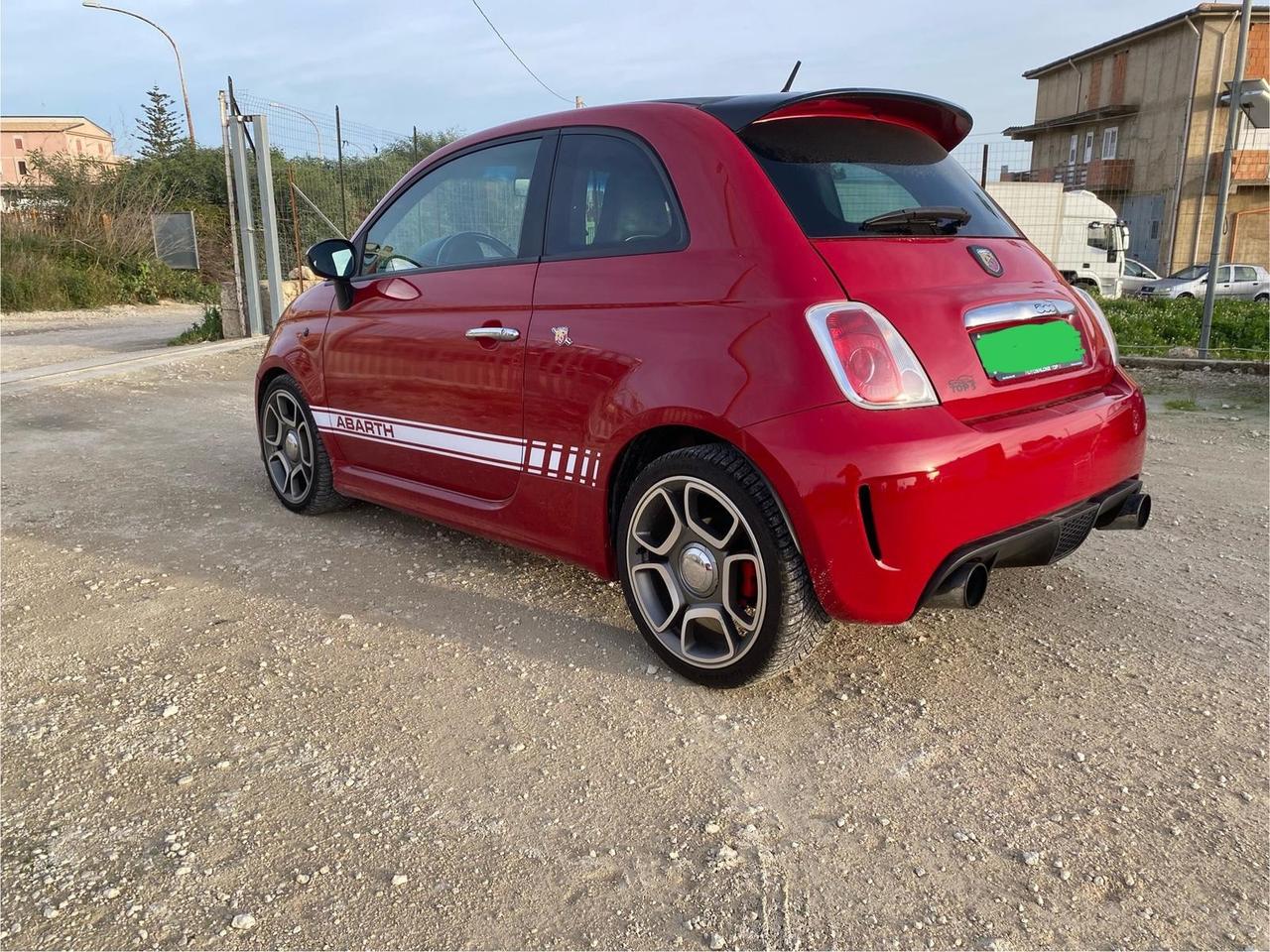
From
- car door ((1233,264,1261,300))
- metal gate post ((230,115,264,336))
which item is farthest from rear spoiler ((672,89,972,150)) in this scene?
car door ((1233,264,1261,300))

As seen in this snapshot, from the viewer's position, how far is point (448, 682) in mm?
2906

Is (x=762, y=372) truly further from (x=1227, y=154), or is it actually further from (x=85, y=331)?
(x=85, y=331)

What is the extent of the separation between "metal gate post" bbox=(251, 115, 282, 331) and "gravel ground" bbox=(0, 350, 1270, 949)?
857cm

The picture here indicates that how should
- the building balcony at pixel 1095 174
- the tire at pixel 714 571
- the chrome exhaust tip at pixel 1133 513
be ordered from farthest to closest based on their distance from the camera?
1. the building balcony at pixel 1095 174
2. the chrome exhaust tip at pixel 1133 513
3. the tire at pixel 714 571

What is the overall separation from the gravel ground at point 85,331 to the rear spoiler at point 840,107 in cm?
972

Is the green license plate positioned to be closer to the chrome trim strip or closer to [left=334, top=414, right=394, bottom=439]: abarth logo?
the chrome trim strip

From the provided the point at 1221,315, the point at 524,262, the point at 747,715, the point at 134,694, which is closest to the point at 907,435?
the point at 747,715

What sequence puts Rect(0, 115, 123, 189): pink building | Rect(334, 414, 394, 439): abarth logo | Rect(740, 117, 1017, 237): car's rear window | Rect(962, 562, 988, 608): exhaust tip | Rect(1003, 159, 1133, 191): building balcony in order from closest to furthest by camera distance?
Rect(962, 562, 988, 608): exhaust tip
Rect(740, 117, 1017, 237): car's rear window
Rect(334, 414, 394, 439): abarth logo
Rect(1003, 159, 1133, 191): building balcony
Rect(0, 115, 123, 189): pink building

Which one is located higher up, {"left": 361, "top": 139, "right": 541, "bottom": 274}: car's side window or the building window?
the building window

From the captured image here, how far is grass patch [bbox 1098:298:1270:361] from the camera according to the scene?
8891mm

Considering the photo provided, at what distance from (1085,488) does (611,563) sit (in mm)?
1468

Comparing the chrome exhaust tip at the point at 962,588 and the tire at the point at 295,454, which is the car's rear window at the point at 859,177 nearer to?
the chrome exhaust tip at the point at 962,588

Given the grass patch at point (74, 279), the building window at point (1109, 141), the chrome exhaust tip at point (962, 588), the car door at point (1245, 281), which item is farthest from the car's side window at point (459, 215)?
the building window at point (1109, 141)

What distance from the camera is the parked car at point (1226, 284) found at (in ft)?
74.6
